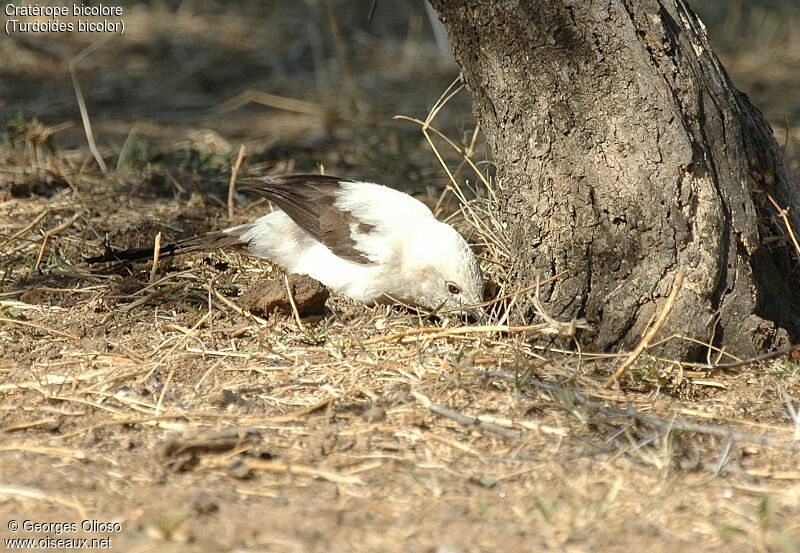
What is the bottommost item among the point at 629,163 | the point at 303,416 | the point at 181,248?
the point at 181,248

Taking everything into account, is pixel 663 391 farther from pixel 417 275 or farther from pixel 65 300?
pixel 65 300

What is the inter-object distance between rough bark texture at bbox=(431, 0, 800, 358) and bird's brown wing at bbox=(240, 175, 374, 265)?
3.66ft

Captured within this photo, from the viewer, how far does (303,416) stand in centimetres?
302

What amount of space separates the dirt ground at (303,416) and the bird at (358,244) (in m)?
0.16

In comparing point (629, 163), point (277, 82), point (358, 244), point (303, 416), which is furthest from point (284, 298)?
point (277, 82)

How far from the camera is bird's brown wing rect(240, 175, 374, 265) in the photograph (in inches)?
177

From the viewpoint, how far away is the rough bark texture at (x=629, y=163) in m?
3.29

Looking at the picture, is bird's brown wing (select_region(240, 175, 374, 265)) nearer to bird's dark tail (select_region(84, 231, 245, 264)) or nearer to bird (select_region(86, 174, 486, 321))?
bird (select_region(86, 174, 486, 321))

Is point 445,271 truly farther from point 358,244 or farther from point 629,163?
point 629,163

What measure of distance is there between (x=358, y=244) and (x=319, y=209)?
13.0 inches

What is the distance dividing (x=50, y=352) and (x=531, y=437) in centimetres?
205
